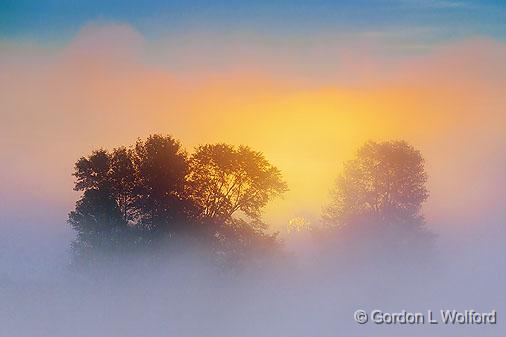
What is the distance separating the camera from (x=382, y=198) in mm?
31797

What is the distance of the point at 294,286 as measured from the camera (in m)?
29.0

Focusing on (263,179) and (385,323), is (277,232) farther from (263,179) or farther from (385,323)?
(385,323)

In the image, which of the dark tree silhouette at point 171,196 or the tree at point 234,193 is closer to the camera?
the dark tree silhouette at point 171,196

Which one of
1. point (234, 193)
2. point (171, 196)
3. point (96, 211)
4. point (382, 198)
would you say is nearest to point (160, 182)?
point (171, 196)

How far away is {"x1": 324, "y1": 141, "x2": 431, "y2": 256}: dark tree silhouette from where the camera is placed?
103 feet

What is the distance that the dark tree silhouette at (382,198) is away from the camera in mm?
31359

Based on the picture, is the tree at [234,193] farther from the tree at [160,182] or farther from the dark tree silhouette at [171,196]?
the tree at [160,182]

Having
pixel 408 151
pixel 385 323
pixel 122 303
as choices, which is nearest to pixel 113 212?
pixel 122 303

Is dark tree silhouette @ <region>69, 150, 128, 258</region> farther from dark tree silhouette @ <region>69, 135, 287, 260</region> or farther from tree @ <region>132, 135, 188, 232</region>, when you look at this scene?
tree @ <region>132, 135, 188, 232</region>

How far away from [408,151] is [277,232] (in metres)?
6.63

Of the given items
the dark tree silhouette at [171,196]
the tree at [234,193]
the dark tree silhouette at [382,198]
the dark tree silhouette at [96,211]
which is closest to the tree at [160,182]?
the dark tree silhouette at [171,196]

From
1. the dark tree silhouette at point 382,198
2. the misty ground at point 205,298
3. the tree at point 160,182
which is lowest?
the misty ground at point 205,298

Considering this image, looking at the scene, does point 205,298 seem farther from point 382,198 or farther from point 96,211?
point 382,198

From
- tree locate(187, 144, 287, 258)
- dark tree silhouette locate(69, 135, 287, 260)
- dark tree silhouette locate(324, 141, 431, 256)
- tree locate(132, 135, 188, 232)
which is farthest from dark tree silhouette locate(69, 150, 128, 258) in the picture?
dark tree silhouette locate(324, 141, 431, 256)
